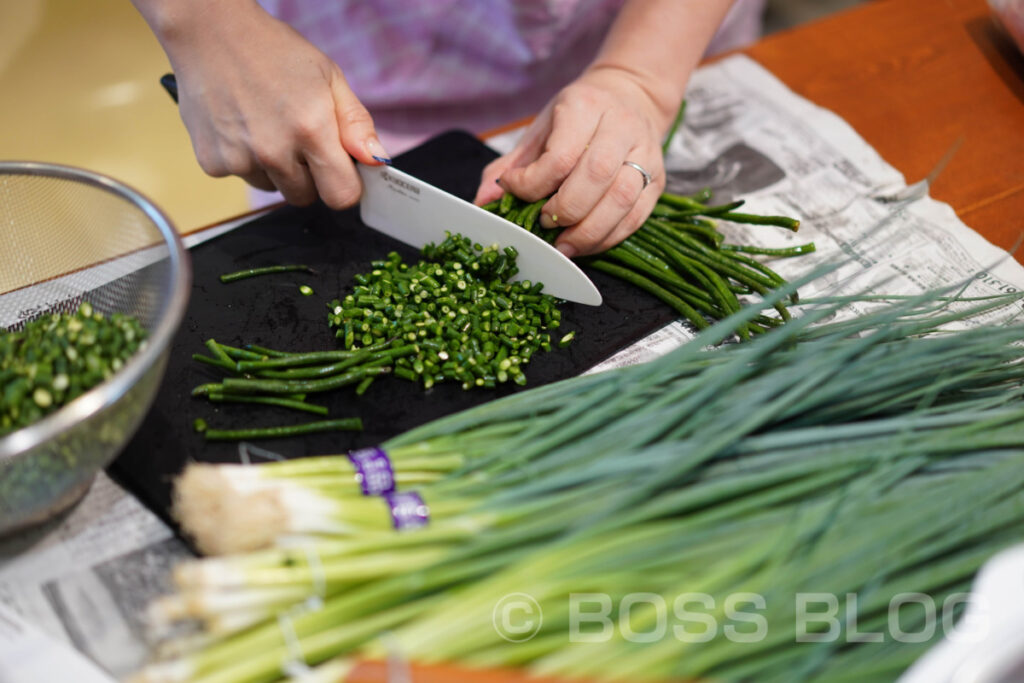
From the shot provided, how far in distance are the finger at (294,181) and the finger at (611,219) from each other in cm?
61

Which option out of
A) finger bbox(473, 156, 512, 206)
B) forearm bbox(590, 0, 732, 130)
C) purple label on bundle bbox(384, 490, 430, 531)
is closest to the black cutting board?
finger bbox(473, 156, 512, 206)

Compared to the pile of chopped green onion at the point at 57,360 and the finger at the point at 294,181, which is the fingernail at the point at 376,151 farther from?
the pile of chopped green onion at the point at 57,360

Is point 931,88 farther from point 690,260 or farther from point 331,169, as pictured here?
point 331,169

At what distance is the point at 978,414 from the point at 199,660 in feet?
4.22

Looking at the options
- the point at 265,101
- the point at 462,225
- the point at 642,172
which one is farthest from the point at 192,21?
the point at 642,172

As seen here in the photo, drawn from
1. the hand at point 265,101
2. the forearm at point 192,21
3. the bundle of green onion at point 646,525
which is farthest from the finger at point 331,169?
the bundle of green onion at point 646,525

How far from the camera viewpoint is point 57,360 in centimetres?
126

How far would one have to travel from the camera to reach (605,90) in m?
1.96

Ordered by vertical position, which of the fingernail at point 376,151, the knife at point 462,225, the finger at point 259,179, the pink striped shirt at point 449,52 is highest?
the pink striped shirt at point 449,52

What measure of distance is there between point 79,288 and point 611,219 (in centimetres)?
113

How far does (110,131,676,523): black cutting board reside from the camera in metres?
1.50

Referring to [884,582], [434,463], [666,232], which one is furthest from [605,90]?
[884,582]

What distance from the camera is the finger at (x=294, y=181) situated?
1.79m

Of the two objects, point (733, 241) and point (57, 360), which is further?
point (733, 241)
